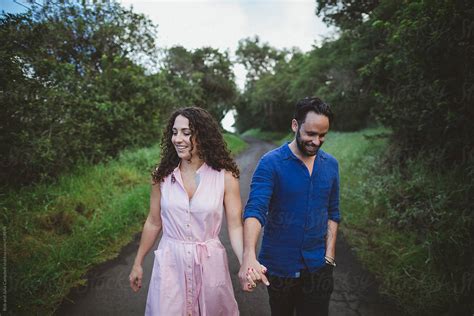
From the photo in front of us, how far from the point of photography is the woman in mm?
2006

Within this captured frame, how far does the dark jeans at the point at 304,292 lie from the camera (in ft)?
6.75

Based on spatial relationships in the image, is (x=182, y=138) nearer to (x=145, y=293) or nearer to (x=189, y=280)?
(x=189, y=280)

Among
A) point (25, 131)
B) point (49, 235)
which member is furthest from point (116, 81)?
point (49, 235)

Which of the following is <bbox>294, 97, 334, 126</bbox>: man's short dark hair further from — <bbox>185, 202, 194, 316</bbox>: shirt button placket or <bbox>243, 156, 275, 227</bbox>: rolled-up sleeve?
<bbox>185, 202, 194, 316</bbox>: shirt button placket

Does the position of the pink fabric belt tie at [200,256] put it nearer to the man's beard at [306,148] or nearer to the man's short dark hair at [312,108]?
the man's beard at [306,148]

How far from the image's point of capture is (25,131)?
5121 mm

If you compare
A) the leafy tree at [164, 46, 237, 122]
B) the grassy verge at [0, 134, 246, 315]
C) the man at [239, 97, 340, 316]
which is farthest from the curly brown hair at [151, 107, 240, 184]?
the leafy tree at [164, 46, 237, 122]

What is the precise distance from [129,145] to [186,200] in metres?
9.20

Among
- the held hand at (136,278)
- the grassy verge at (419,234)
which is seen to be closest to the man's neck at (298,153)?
the held hand at (136,278)

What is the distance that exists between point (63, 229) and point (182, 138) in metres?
3.96

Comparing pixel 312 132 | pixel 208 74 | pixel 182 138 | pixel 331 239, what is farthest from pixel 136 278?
pixel 208 74

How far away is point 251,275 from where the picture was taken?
65.2 inches

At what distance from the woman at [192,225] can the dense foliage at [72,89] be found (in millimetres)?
2722

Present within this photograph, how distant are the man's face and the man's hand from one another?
0.85m
